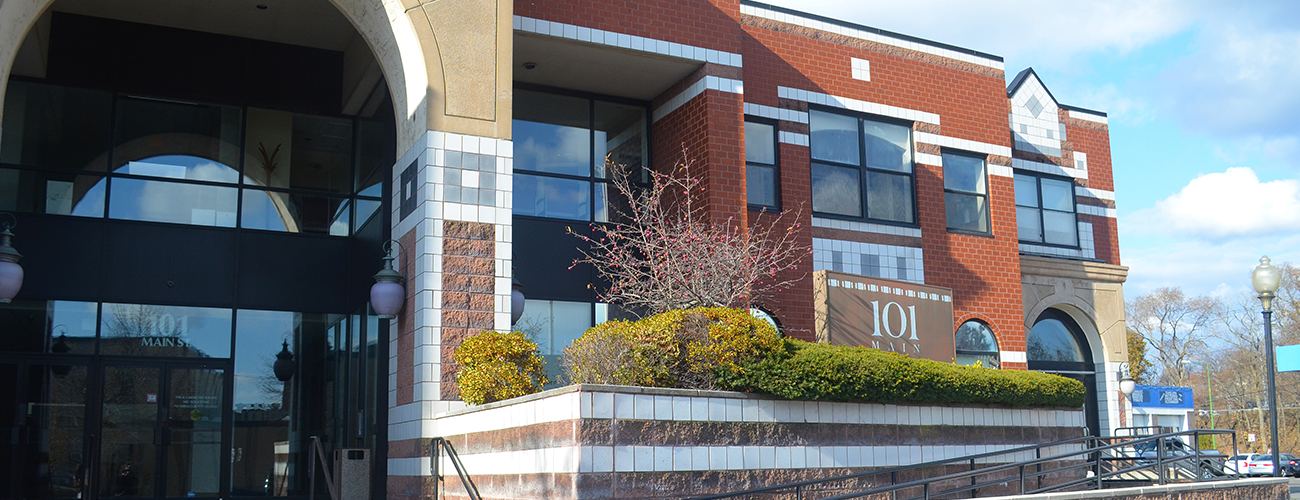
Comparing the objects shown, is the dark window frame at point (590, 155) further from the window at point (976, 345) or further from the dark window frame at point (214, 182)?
the window at point (976, 345)

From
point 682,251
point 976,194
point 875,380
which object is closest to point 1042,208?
point 976,194

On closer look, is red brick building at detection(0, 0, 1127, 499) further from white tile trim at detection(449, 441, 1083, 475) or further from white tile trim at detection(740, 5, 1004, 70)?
white tile trim at detection(449, 441, 1083, 475)

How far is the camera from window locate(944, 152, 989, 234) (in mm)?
20047

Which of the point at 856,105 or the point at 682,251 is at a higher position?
the point at 856,105

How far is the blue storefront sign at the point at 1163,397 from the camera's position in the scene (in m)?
33.9

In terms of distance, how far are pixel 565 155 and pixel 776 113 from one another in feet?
12.9

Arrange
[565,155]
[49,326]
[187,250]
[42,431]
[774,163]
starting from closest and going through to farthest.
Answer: [42,431], [49,326], [187,250], [565,155], [774,163]

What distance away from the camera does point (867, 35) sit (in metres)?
19.4

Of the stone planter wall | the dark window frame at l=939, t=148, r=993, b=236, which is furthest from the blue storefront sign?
the stone planter wall

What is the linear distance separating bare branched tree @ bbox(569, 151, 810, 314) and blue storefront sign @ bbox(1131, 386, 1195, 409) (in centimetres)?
2180

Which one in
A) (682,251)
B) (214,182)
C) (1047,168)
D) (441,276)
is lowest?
(441,276)

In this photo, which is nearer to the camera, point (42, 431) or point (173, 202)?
Answer: point (42, 431)

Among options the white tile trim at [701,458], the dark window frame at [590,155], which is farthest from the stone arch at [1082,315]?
the white tile trim at [701,458]

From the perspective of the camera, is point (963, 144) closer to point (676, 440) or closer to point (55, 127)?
point (676, 440)
